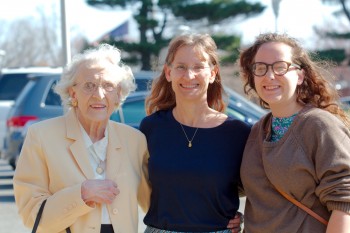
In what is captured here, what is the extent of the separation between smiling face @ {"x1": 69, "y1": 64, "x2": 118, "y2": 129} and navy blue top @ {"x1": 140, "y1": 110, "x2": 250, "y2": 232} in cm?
41

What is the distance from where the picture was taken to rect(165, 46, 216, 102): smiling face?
436cm

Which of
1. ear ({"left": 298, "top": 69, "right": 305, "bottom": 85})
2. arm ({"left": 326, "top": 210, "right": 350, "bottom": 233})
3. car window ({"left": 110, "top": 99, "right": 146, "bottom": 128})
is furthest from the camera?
car window ({"left": 110, "top": 99, "right": 146, "bottom": 128})

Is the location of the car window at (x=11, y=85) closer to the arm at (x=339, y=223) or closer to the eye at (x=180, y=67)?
the eye at (x=180, y=67)

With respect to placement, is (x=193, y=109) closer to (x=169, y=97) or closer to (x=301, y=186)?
(x=169, y=97)

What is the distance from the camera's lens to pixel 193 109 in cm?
449

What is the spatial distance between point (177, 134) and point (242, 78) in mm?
491

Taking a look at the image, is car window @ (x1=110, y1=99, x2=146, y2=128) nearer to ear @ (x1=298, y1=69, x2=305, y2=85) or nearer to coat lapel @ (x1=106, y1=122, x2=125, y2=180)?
coat lapel @ (x1=106, y1=122, x2=125, y2=180)

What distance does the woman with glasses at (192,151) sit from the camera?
419 centimetres

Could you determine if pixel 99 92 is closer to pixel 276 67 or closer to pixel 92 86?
pixel 92 86

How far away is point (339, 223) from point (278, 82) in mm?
743

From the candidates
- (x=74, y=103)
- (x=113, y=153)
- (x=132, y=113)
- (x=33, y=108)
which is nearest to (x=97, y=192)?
(x=113, y=153)

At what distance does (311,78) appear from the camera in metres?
3.96

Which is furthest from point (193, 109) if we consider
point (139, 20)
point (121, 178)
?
point (139, 20)

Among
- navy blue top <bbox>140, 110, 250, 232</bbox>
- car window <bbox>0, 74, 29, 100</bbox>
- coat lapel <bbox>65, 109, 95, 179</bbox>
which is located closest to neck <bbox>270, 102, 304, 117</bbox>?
navy blue top <bbox>140, 110, 250, 232</bbox>
